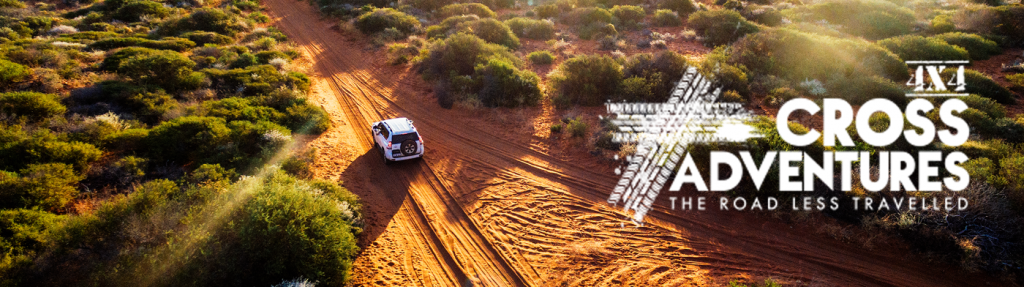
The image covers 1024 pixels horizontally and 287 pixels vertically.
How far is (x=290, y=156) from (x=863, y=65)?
2306cm

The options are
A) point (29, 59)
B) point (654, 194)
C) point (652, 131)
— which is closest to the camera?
point (654, 194)

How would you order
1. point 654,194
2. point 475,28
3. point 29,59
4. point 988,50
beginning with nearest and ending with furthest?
point 654,194 < point 29,59 < point 988,50 < point 475,28

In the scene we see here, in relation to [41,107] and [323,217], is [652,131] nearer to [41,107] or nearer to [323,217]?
[323,217]

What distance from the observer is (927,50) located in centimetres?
1792

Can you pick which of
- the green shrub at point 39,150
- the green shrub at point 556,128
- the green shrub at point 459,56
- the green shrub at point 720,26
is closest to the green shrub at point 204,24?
the green shrub at point 459,56

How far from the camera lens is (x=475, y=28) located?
2353 centimetres

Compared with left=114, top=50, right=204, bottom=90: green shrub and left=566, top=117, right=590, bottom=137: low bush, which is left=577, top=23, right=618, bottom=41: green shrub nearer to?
left=566, top=117, right=590, bottom=137: low bush

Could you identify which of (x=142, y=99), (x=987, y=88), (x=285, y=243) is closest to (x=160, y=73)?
(x=142, y=99)

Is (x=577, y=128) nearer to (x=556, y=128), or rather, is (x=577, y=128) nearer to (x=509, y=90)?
(x=556, y=128)

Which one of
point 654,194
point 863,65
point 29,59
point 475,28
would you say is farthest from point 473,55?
point 29,59

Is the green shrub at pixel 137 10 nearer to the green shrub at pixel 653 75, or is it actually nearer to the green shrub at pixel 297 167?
the green shrub at pixel 297 167

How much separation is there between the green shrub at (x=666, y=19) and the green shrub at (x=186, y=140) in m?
25.3

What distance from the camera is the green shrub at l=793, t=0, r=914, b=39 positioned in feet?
74.6

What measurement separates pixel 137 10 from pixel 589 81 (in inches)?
1267
